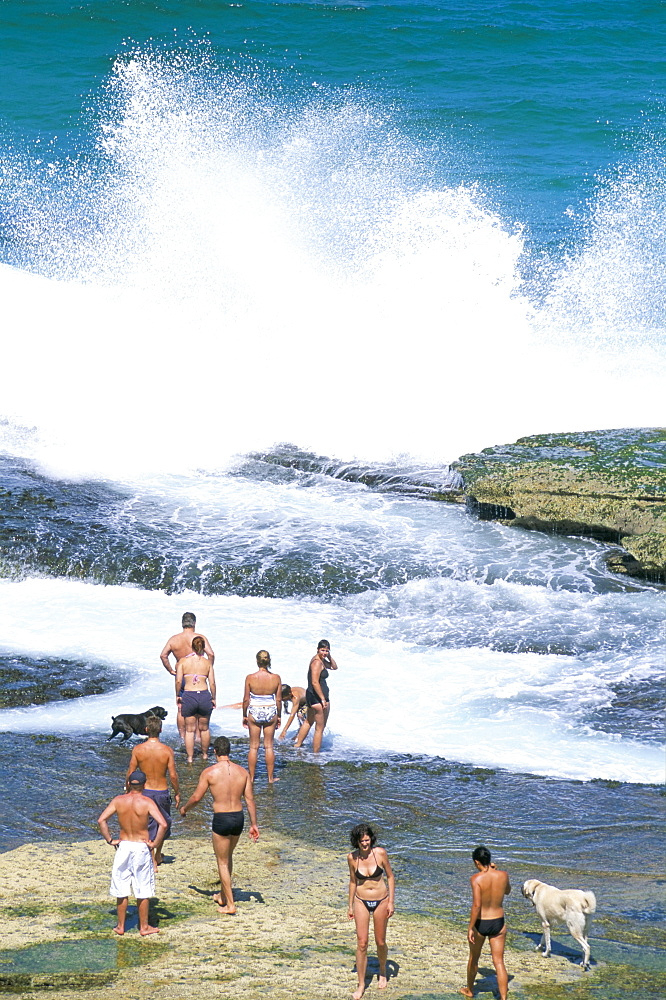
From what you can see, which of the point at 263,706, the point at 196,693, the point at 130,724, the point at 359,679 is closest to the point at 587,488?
the point at 359,679

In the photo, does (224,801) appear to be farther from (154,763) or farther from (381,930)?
(381,930)

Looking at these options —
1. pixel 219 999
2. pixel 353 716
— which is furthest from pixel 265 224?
pixel 219 999

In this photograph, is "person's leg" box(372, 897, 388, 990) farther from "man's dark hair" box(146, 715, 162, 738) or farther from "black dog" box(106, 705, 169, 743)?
"black dog" box(106, 705, 169, 743)

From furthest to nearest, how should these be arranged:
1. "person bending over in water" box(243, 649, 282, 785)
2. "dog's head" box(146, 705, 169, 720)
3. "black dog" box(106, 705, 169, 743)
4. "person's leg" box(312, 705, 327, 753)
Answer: "person's leg" box(312, 705, 327, 753) < "black dog" box(106, 705, 169, 743) < "person bending over in water" box(243, 649, 282, 785) < "dog's head" box(146, 705, 169, 720)

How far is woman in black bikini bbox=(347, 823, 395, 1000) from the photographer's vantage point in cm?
775

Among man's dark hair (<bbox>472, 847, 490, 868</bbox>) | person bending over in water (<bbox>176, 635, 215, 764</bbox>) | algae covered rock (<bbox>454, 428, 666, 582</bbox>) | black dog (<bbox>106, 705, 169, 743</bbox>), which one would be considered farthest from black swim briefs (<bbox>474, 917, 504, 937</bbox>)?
algae covered rock (<bbox>454, 428, 666, 582</bbox>)

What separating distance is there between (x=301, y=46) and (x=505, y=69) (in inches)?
279

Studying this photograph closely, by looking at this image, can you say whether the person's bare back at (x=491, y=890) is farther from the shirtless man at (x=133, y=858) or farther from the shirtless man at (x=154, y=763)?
the shirtless man at (x=154, y=763)

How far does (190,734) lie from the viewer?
1170 cm

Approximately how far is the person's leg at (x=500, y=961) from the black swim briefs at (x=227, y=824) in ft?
7.29

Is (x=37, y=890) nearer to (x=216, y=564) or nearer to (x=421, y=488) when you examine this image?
(x=216, y=564)

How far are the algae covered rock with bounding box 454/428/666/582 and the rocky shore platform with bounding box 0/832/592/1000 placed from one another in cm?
740

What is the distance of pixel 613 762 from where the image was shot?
11508mm

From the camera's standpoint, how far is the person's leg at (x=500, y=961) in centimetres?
754
